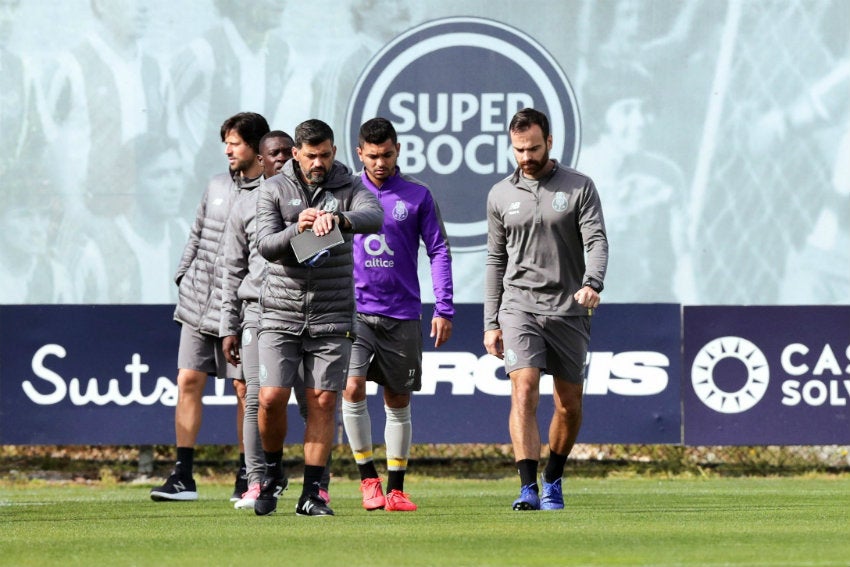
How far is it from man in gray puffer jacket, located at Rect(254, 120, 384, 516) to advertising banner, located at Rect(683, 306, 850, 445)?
4.53 m

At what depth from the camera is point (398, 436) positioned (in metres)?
8.60

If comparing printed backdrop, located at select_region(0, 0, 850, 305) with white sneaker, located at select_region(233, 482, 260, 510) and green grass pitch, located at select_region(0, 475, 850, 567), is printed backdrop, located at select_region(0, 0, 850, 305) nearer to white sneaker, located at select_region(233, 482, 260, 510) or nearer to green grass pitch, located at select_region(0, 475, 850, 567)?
green grass pitch, located at select_region(0, 475, 850, 567)

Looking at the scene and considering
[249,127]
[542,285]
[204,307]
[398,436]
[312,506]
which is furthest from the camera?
[204,307]

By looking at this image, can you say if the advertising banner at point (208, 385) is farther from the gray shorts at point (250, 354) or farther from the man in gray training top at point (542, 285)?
the gray shorts at point (250, 354)

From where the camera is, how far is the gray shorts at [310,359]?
25.2ft

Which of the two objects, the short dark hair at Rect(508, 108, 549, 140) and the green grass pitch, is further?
the short dark hair at Rect(508, 108, 549, 140)

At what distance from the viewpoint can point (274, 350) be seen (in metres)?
7.67

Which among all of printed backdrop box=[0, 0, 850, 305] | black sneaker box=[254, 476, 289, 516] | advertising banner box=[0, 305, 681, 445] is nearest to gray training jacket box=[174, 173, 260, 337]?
black sneaker box=[254, 476, 289, 516]

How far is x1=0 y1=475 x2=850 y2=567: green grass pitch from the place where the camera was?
6.11m

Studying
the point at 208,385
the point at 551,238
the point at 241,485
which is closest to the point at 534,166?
the point at 551,238

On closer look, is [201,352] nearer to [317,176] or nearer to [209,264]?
[209,264]

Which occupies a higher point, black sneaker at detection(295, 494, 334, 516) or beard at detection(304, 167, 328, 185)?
beard at detection(304, 167, 328, 185)

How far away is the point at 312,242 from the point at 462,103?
17.1ft

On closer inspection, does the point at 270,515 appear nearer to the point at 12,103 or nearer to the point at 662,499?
the point at 662,499
